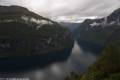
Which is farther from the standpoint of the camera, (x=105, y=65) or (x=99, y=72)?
(x=105, y=65)

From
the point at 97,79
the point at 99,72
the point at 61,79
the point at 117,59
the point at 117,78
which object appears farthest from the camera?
the point at 61,79

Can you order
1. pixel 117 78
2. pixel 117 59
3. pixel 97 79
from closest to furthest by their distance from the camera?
pixel 117 78
pixel 97 79
pixel 117 59

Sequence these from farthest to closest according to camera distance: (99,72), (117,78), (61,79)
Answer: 1. (61,79)
2. (99,72)
3. (117,78)

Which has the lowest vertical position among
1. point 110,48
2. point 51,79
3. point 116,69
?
point 51,79

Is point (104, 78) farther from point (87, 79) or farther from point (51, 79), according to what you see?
point (51, 79)

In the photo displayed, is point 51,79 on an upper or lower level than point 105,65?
lower

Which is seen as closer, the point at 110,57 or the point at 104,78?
the point at 104,78

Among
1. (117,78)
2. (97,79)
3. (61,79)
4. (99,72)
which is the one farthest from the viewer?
(61,79)

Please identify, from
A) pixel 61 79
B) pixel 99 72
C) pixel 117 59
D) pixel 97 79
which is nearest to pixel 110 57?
pixel 117 59

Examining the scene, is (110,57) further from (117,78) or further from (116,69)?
(117,78)

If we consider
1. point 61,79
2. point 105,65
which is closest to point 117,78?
point 105,65
